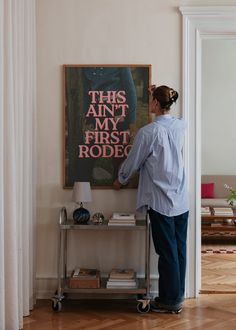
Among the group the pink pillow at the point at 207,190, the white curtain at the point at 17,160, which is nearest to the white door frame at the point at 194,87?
the white curtain at the point at 17,160

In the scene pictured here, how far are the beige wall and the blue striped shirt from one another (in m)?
0.41

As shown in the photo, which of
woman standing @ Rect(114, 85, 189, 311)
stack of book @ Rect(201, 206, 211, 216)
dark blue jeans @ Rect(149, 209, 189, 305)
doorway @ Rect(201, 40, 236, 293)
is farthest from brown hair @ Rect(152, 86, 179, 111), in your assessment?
doorway @ Rect(201, 40, 236, 293)

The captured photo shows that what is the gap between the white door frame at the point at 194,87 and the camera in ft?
15.7

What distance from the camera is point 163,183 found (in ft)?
14.4

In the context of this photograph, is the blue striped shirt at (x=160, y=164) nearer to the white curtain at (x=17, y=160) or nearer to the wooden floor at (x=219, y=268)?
the white curtain at (x=17, y=160)

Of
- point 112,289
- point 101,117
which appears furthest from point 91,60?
point 112,289

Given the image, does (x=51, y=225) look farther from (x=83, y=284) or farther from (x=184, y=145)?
(x=184, y=145)

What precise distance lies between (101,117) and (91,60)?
0.46m

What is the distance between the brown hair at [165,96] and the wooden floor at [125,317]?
1509 mm

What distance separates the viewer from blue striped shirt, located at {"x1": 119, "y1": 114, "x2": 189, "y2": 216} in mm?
4383

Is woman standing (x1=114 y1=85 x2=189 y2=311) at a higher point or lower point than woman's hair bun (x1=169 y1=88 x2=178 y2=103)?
lower

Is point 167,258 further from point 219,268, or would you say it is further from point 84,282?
point 219,268

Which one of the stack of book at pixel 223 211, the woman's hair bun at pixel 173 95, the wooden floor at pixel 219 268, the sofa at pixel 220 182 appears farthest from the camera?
the sofa at pixel 220 182

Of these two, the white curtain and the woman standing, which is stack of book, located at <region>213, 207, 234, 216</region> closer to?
the woman standing
